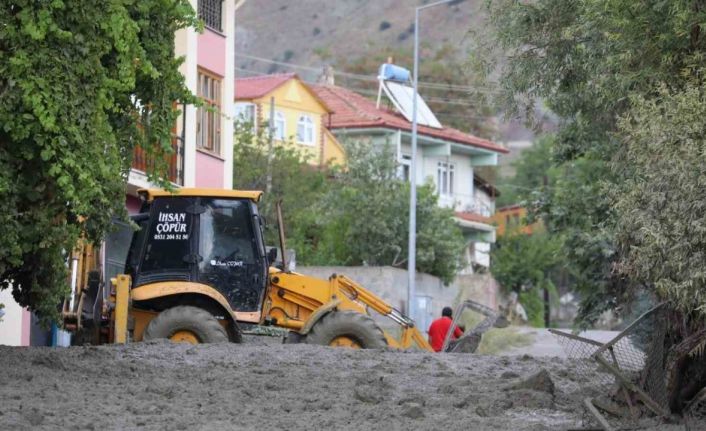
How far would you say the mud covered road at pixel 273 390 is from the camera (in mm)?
15570

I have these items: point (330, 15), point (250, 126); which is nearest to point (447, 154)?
point (250, 126)

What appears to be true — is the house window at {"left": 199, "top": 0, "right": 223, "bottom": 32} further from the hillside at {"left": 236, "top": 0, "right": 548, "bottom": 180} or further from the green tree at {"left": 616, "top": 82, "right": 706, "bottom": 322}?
the hillside at {"left": 236, "top": 0, "right": 548, "bottom": 180}

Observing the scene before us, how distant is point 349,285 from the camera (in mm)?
24422

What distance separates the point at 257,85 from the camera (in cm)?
6744

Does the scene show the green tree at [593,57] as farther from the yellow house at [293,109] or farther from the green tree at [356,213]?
the yellow house at [293,109]

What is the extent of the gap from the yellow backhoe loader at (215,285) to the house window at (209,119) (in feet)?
39.6

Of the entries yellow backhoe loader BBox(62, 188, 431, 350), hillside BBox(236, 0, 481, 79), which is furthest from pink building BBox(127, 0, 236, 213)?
hillside BBox(236, 0, 481, 79)

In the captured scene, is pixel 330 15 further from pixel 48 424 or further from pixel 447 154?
pixel 48 424

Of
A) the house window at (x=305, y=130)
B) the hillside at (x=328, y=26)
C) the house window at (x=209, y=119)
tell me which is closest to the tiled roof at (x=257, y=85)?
the house window at (x=305, y=130)

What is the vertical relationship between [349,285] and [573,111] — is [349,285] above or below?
below

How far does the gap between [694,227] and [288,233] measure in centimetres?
3808

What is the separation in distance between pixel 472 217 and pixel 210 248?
158ft

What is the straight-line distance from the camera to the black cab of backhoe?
76.5 feet

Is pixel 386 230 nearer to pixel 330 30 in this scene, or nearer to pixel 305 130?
pixel 305 130
